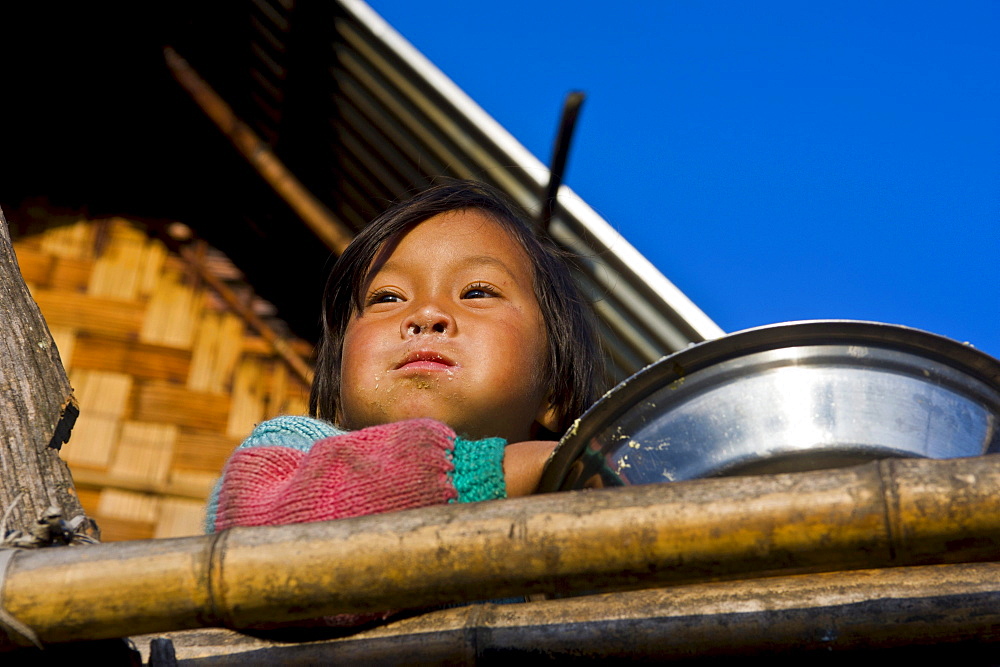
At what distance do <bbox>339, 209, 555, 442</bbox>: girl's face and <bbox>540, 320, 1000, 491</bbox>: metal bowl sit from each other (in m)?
0.55

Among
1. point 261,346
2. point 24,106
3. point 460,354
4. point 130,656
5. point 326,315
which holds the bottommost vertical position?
point 130,656

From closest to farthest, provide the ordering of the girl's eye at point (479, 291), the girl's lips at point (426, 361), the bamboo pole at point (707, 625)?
the bamboo pole at point (707, 625) → the girl's lips at point (426, 361) → the girl's eye at point (479, 291)

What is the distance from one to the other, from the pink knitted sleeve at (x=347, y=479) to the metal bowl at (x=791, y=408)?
15cm

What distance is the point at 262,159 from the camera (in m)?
3.58

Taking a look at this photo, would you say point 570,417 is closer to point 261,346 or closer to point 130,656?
point 130,656

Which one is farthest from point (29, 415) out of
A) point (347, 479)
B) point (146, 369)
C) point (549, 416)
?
point (146, 369)

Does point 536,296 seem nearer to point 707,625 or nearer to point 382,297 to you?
point 382,297

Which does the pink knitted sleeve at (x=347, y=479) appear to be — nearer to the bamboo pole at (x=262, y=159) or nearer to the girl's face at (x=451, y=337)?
the girl's face at (x=451, y=337)

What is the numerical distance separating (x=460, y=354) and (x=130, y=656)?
0.88 metres

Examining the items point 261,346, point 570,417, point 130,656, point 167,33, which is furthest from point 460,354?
point 167,33

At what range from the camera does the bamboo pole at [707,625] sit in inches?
37.3

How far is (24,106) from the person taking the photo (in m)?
3.93

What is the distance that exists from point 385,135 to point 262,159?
46cm

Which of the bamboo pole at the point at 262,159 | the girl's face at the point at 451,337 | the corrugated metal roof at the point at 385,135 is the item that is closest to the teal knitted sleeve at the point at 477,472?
the girl's face at the point at 451,337
